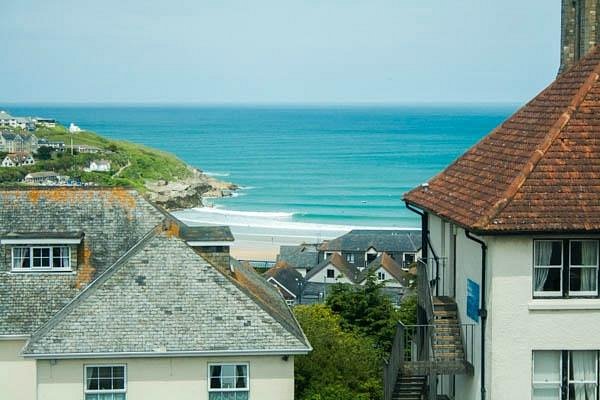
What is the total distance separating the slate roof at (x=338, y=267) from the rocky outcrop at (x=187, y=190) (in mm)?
Answer: 65293

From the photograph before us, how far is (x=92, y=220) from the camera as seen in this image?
27453 mm

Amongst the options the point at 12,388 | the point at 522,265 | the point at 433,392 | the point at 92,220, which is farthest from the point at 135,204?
the point at 522,265

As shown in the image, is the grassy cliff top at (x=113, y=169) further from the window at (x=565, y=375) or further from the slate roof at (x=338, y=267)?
the window at (x=565, y=375)

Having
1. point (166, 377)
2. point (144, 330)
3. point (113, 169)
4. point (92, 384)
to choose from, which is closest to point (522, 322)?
point (166, 377)

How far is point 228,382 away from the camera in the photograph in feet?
76.0

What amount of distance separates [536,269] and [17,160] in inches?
6604

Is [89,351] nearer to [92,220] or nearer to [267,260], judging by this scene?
[92,220]

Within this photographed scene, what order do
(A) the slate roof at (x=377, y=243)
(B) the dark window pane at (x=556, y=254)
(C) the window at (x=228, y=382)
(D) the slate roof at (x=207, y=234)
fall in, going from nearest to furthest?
(B) the dark window pane at (x=556, y=254) → (C) the window at (x=228, y=382) → (D) the slate roof at (x=207, y=234) → (A) the slate roof at (x=377, y=243)

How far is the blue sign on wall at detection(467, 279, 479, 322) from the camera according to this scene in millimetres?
19500

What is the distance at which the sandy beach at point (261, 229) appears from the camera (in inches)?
4176

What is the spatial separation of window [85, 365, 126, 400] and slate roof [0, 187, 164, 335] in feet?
9.24

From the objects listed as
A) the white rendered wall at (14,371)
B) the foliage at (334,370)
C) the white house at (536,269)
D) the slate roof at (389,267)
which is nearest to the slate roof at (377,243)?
the slate roof at (389,267)

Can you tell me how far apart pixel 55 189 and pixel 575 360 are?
14592mm

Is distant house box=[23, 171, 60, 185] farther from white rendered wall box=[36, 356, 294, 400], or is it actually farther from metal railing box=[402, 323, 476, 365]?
metal railing box=[402, 323, 476, 365]
